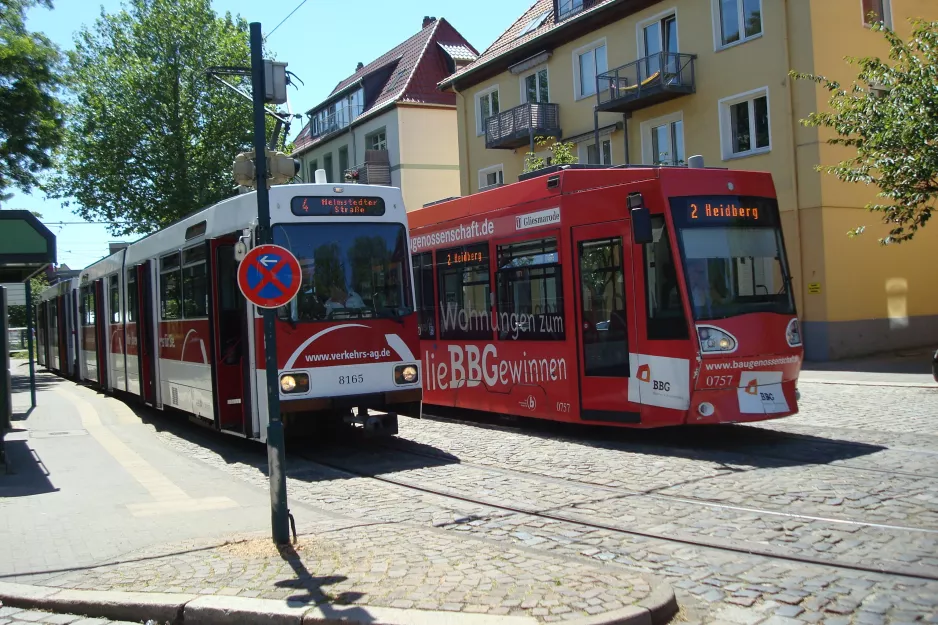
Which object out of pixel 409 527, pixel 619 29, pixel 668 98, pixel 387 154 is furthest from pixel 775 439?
pixel 387 154

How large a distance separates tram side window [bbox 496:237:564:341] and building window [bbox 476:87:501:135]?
2233cm

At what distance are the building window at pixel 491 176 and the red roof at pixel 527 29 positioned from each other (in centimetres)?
377

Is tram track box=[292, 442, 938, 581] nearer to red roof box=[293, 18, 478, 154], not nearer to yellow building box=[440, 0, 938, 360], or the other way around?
yellow building box=[440, 0, 938, 360]

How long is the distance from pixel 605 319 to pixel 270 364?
505 cm

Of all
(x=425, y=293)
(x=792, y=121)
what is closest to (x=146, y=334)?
(x=425, y=293)

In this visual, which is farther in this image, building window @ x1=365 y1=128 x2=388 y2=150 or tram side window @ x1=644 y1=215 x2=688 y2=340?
building window @ x1=365 y1=128 x2=388 y2=150

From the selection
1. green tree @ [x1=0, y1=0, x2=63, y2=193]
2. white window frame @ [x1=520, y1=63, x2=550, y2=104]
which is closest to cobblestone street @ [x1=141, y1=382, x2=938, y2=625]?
white window frame @ [x1=520, y1=63, x2=550, y2=104]

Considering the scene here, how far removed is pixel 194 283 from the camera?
39.2 feet

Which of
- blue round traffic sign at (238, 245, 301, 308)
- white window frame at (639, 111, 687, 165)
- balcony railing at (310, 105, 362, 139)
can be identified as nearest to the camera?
blue round traffic sign at (238, 245, 301, 308)

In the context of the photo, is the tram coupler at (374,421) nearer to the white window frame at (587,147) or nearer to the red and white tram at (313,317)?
the red and white tram at (313,317)

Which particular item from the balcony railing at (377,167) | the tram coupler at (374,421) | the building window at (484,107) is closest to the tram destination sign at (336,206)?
the tram coupler at (374,421)

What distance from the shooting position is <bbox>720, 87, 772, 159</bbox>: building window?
893 inches

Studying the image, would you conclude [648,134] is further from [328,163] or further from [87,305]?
[328,163]

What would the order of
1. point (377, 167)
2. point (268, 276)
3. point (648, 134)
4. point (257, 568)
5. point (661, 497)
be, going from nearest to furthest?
1. point (257, 568)
2. point (268, 276)
3. point (661, 497)
4. point (648, 134)
5. point (377, 167)
